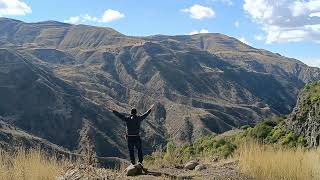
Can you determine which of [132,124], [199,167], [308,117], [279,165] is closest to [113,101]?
[308,117]

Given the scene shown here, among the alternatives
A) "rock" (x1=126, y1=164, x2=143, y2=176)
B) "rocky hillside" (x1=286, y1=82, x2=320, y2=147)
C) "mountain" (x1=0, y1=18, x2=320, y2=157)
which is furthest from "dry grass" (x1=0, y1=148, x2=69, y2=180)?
"mountain" (x1=0, y1=18, x2=320, y2=157)

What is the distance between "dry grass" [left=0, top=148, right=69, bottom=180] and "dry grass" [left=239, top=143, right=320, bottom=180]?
387cm

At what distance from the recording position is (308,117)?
18.2 m

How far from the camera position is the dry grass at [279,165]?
971 centimetres

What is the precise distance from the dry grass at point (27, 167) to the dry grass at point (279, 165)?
3874 millimetres

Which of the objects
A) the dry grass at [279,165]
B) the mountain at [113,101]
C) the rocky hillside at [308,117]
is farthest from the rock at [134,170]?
the mountain at [113,101]

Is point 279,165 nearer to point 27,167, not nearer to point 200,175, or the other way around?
point 200,175

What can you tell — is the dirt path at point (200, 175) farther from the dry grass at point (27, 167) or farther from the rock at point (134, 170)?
the dry grass at point (27, 167)

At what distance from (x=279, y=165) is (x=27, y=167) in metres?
4.79

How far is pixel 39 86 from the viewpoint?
13388 centimetres

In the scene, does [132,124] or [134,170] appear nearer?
Result: [134,170]

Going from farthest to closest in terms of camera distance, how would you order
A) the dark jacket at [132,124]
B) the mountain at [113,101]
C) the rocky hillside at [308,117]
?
the mountain at [113,101] < the rocky hillside at [308,117] < the dark jacket at [132,124]

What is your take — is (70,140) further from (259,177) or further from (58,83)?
(259,177)

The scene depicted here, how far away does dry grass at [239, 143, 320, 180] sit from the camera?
9.71m
